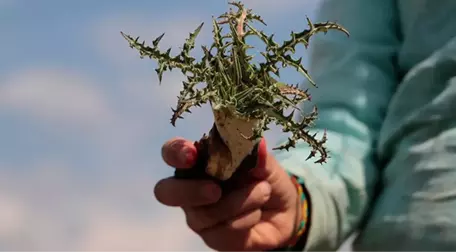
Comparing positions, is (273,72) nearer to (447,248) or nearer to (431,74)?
(447,248)

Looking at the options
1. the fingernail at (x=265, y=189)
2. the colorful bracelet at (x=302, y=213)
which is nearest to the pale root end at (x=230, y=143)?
the fingernail at (x=265, y=189)

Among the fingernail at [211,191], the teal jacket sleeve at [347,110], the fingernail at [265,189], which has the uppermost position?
the teal jacket sleeve at [347,110]

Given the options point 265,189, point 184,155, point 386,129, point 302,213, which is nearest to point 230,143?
point 184,155

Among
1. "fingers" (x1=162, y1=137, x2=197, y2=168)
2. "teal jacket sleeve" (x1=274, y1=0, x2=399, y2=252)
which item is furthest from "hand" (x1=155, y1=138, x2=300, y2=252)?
"teal jacket sleeve" (x1=274, y1=0, x2=399, y2=252)

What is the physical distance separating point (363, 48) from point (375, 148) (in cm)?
18

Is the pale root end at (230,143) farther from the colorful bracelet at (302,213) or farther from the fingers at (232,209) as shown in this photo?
the colorful bracelet at (302,213)

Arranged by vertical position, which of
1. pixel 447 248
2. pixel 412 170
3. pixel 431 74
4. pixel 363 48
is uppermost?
pixel 363 48

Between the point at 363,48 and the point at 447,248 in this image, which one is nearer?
the point at 447,248

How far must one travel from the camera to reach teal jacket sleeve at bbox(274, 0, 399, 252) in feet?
3.41

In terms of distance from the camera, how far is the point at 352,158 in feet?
3.66

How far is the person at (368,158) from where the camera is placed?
813 mm

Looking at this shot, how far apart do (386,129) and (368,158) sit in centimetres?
5

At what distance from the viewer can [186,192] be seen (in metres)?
0.69

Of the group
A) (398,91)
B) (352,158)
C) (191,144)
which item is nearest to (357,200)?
(352,158)
